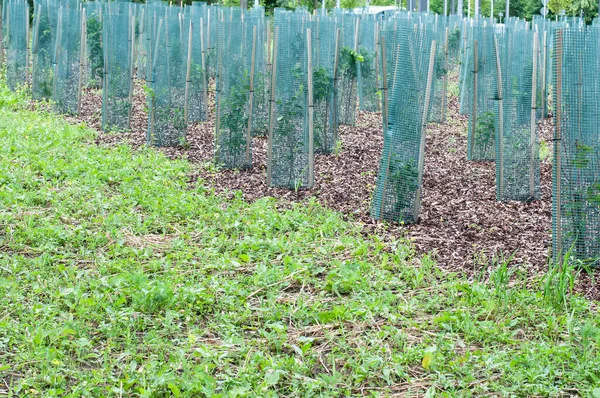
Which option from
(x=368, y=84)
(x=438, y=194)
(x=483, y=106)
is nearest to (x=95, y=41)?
(x=368, y=84)

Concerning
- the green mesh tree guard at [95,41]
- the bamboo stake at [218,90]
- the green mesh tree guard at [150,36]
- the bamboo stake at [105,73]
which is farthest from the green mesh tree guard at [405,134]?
the green mesh tree guard at [95,41]

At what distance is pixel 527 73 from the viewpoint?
8484 millimetres

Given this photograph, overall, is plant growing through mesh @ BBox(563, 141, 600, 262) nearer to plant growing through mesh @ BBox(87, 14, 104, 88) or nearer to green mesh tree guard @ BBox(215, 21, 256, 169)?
green mesh tree guard @ BBox(215, 21, 256, 169)

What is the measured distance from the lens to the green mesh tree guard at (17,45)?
48.4ft

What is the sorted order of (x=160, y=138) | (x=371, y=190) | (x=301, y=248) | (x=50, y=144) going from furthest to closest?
(x=160, y=138) < (x=50, y=144) < (x=371, y=190) < (x=301, y=248)

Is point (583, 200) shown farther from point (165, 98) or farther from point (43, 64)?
point (43, 64)

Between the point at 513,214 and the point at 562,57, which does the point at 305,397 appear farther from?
the point at 513,214

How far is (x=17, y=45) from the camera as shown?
1502cm

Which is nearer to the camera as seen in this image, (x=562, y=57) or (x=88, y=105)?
(x=562, y=57)

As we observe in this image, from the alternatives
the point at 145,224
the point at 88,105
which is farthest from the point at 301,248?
the point at 88,105

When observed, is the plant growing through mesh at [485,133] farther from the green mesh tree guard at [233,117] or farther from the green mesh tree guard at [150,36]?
the green mesh tree guard at [150,36]

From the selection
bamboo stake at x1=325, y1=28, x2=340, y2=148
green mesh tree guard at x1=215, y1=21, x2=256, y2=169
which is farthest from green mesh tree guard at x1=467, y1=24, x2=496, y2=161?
green mesh tree guard at x1=215, y1=21, x2=256, y2=169

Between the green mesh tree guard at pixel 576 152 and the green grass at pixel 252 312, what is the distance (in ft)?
1.88

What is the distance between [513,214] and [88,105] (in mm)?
8561
